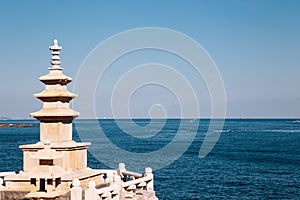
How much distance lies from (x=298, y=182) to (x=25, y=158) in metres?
39.4

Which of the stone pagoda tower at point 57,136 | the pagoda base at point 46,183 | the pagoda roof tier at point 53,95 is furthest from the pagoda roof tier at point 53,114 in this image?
the pagoda base at point 46,183

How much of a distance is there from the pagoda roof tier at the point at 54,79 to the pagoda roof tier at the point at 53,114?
87cm

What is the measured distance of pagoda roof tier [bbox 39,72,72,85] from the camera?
1605 centimetres

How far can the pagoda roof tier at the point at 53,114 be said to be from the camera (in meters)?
15.9

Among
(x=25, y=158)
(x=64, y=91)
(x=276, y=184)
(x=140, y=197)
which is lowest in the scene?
(x=276, y=184)

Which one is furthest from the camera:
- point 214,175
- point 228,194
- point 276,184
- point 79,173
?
point 214,175

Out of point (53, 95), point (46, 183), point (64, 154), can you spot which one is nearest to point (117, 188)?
point (64, 154)

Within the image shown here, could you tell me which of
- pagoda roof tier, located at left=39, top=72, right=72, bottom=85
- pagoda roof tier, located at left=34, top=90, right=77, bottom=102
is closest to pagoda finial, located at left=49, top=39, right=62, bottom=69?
pagoda roof tier, located at left=39, top=72, right=72, bottom=85

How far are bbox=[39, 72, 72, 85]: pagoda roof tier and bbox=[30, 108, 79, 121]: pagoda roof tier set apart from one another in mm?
870

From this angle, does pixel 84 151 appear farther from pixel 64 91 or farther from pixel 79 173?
pixel 64 91

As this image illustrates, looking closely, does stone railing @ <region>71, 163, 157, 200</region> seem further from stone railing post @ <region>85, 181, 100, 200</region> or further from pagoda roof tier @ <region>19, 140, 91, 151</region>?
pagoda roof tier @ <region>19, 140, 91, 151</region>

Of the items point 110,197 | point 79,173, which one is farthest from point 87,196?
point 79,173

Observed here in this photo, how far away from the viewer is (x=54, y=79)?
1605 centimetres

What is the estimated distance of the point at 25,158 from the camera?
15750 millimetres
